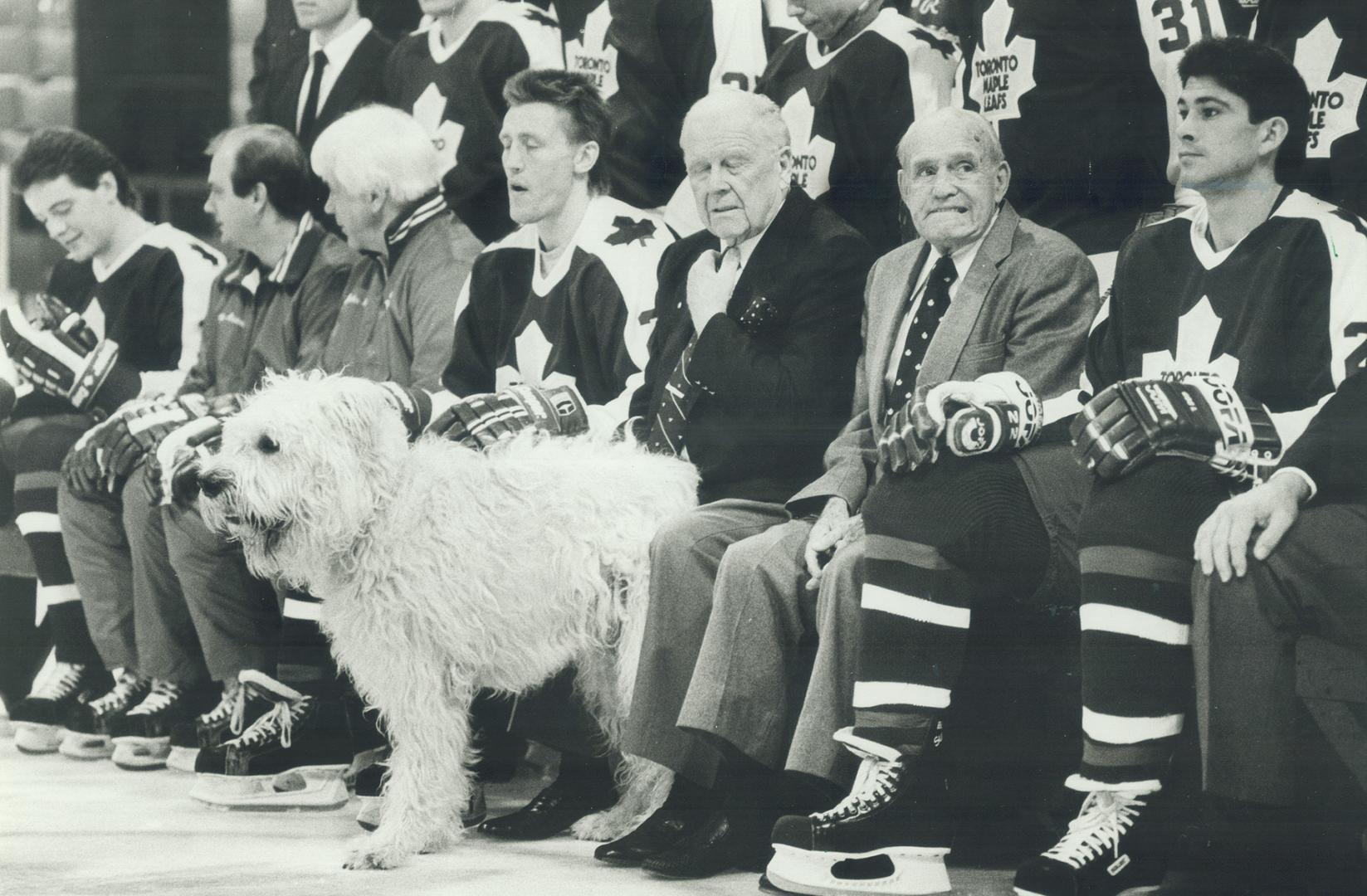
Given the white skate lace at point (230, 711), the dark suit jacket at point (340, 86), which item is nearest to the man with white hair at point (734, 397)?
the white skate lace at point (230, 711)

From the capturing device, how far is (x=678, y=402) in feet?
11.5

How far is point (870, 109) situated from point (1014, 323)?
Result: 0.79 metres

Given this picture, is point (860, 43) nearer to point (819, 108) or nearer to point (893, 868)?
point (819, 108)

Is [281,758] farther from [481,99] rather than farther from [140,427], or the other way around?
[481,99]

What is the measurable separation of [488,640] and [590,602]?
0.20 m

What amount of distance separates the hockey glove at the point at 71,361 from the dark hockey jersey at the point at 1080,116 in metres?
2.59

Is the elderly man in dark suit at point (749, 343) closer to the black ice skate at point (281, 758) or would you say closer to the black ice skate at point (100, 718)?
the black ice skate at point (281, 758)

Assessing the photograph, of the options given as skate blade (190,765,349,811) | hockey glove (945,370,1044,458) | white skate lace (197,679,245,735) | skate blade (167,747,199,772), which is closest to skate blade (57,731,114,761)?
skate blade (167,747,199,772)

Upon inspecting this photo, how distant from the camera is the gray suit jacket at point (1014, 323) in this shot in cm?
305

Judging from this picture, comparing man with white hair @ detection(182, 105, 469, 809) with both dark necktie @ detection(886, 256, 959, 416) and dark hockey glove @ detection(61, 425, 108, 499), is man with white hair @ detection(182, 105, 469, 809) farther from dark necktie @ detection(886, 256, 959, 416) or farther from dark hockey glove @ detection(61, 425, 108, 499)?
dark necktie @ detection(886, 256, 959, 416)

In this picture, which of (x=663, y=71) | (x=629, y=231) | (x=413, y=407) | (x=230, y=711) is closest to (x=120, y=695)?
(x=230, y=711)

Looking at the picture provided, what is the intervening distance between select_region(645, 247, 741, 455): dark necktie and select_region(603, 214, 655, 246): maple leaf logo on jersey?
0.40 metres

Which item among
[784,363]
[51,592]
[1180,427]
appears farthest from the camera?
[51,592]

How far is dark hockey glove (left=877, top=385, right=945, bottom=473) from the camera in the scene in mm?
2834
